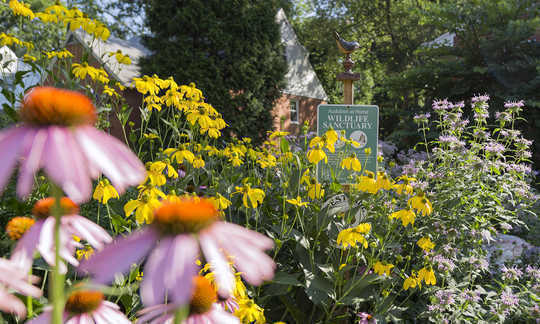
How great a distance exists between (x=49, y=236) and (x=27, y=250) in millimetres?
31

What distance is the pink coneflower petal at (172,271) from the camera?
36cm

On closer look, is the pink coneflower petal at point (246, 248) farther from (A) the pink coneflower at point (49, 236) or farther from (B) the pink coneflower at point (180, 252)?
(A) the pink coneflower at point (49, 236)

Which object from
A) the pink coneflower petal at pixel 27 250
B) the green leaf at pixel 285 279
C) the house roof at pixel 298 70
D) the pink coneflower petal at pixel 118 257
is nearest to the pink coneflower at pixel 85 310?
the pink coneflower petal at pixel 27 250

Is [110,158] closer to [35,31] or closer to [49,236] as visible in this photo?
[49,236]

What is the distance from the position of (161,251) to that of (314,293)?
1636 mm

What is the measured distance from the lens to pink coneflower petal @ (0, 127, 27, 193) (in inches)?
15.0

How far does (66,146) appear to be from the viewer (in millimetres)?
399

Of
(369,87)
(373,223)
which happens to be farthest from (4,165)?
(369,87)

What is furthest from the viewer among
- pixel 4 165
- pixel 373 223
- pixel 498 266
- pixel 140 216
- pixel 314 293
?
pixel 498 266

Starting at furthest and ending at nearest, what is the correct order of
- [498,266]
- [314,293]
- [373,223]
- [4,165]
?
[498,266] → [373,223] → [314,293] → [4,165]

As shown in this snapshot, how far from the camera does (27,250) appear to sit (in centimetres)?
52

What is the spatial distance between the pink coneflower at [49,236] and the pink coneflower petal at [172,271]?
14cm

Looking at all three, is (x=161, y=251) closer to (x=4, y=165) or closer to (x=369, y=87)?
(x=4, y=165)

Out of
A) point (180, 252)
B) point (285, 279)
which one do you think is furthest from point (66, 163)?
point (285, 279)
